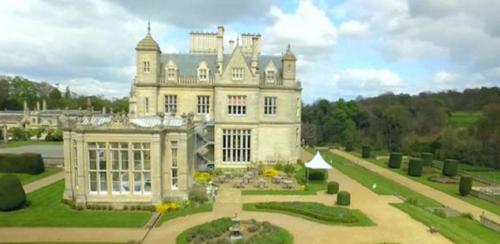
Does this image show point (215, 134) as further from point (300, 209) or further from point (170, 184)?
point (300, 209)

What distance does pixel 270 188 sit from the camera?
2741 centimetres

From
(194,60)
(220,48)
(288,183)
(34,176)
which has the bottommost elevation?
(34,176)

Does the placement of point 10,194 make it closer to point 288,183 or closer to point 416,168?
point 288,183

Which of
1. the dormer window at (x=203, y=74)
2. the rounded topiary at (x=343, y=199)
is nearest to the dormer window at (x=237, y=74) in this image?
the dormer window at (x=203, y=74)

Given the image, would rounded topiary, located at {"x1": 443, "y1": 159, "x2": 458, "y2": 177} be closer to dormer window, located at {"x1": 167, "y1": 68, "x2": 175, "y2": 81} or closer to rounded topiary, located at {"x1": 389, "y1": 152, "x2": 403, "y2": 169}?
rounded topiary, located at {"x1": 389, "y1": 152, "x2": 403, "y2": 169}

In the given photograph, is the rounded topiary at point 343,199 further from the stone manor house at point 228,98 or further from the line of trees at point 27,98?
the line of trees at point 27,98

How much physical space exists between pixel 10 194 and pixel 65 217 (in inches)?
131

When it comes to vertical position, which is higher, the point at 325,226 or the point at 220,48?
the point at 220,48

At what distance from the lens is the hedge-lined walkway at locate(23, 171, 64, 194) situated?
26581 mm

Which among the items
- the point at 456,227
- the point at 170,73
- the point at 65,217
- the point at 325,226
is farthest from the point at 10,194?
the point at 456,227

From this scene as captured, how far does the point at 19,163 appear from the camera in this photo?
3169cm

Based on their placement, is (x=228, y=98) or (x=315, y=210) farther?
(x=228, y=98)

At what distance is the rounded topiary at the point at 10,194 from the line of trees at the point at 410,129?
45.9 metres

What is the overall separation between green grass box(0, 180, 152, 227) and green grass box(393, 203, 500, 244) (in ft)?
43.1
